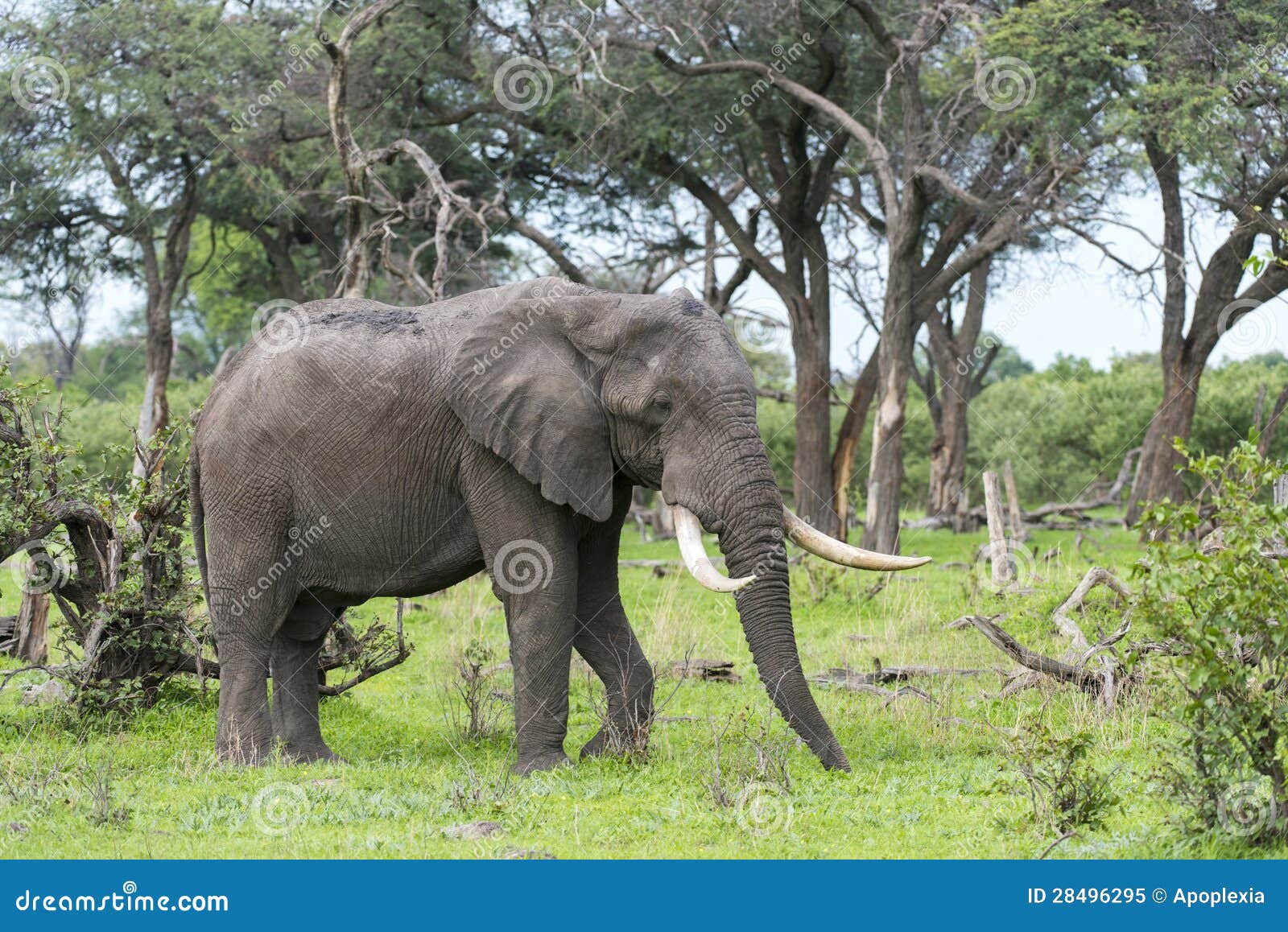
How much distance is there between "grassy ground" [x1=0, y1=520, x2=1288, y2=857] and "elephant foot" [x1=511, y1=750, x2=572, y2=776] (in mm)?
127

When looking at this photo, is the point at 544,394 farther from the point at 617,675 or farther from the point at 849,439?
the point at 849,439

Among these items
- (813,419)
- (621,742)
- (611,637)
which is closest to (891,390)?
(813,419)

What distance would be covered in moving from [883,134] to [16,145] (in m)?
13.7

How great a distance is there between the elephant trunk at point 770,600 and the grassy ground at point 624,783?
0.21m

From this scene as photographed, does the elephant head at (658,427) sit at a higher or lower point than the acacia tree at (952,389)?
lower

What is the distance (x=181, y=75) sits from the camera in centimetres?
2438

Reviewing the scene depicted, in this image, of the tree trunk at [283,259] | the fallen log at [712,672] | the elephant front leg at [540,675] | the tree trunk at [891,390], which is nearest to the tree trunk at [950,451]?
the tree trunk at [891,390]

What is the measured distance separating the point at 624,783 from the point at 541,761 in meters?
0.66

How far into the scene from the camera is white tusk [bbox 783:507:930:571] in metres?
7.95

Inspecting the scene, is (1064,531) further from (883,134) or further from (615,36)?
(615,36)

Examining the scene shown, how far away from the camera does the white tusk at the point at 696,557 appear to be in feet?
26.0

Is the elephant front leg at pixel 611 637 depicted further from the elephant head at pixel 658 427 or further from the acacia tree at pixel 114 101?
the acacia tree at pixel 114 101

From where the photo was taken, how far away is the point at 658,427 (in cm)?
849

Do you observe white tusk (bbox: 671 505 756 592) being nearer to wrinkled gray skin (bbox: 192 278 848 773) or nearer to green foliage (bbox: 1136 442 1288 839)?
wrinkled gray skin (bbox: 192 278 848 773)
